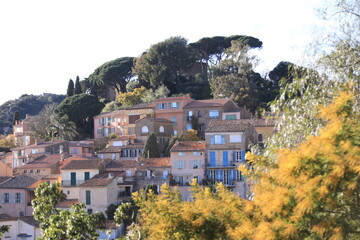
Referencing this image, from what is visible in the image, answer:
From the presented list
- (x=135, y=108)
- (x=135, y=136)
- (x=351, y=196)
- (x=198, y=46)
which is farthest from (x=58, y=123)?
(x=351, y=196)

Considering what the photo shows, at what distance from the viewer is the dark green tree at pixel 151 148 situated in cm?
5116

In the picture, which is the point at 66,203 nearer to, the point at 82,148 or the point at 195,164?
the point at 195,164

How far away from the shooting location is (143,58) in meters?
76.7

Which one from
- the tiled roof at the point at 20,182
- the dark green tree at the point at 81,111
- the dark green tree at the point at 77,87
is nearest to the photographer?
the tiled roof at the point at 20,182

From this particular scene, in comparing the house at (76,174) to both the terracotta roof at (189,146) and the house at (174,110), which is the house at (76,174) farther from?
the house at (174,110)

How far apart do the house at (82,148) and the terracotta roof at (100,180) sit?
13.6 metres

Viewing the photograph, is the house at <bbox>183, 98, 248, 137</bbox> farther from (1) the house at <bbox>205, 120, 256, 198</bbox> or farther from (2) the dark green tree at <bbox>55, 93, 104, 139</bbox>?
(2) the dark green tree at <bbox>55, 93, 104, 139</bbox>

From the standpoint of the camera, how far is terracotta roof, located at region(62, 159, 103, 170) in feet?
150

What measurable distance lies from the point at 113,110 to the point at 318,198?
216 feet

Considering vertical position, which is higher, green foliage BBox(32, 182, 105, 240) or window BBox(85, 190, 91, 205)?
green foliage BBox(32, 182, 105, 240)

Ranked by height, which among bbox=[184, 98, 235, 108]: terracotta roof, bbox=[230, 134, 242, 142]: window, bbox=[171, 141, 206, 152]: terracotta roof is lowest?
bbox=[171, 141, 206, 152]: terracotta roof

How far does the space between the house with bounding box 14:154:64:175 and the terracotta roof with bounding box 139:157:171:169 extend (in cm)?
964

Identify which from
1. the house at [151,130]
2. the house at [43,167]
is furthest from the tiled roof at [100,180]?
the house at [151,130]

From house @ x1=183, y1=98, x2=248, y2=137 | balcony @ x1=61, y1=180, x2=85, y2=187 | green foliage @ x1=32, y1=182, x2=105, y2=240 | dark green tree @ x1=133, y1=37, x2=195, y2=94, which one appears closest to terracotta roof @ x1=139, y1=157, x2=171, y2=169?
balcony @ x1=61, y1=180, x2=85, y2=187
